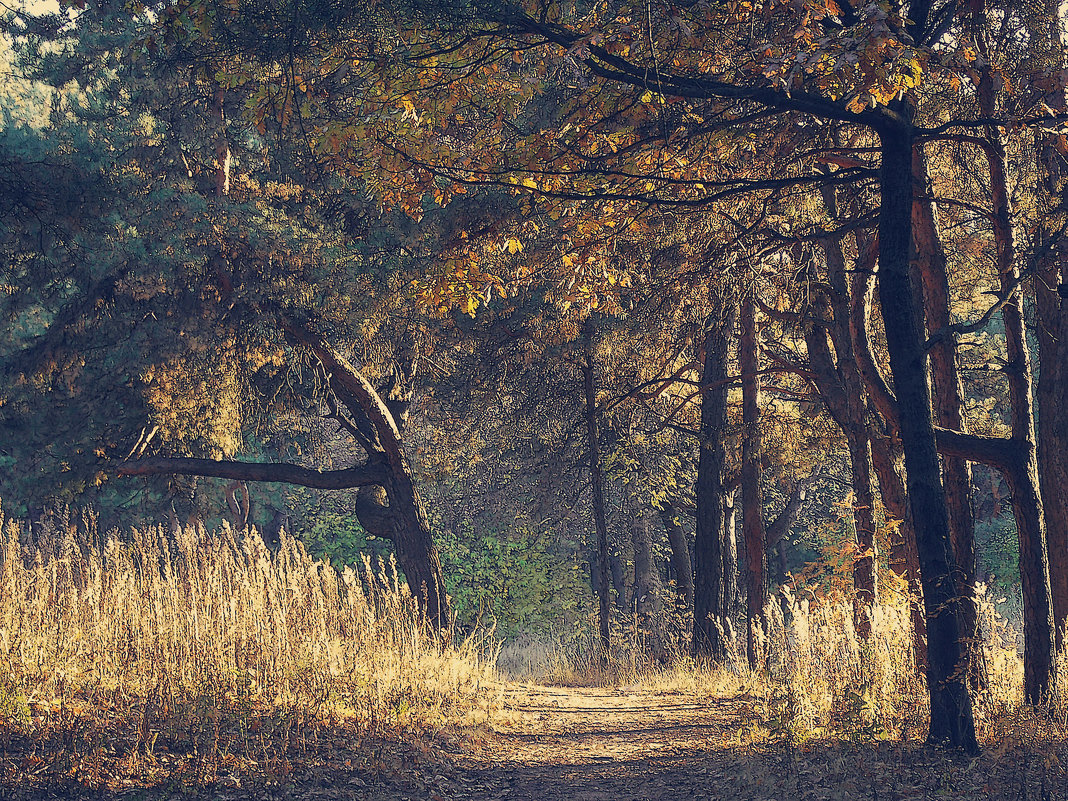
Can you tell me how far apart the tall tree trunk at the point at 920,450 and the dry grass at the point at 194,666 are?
156 inches

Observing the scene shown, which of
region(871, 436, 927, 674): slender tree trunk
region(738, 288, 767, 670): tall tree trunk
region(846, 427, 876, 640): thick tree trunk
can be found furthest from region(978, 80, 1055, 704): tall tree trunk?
region(738, 288, 767, 670): tall tree trunk

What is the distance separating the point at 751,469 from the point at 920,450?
28.2 ft

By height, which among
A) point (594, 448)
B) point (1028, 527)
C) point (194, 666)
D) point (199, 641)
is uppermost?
point (594, 448)

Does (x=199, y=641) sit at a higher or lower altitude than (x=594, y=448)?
lower

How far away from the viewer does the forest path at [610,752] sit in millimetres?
→ 6945

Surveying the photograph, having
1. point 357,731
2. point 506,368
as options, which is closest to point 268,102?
point 357,731

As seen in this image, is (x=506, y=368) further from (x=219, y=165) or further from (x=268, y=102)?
(x=268, y=102)

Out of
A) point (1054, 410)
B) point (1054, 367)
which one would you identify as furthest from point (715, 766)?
point (1054, 367)

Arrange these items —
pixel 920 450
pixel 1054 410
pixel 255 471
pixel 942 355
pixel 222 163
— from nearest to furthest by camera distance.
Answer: pixel 920 450 < pixel 1054 410 < pixel 942 355 < pixel 222 163 < pixel 255 471

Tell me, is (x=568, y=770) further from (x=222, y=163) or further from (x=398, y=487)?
(x=222, y=163)

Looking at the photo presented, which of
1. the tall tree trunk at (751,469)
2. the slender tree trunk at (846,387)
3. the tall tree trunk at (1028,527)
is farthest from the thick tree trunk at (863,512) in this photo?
the tall tree trunk at (1028,527)

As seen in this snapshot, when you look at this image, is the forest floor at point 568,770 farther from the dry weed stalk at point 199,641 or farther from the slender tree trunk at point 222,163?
the slender tree trunk at point 222,163

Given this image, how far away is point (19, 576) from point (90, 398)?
6.68 metres

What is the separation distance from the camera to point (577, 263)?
8641 mm
